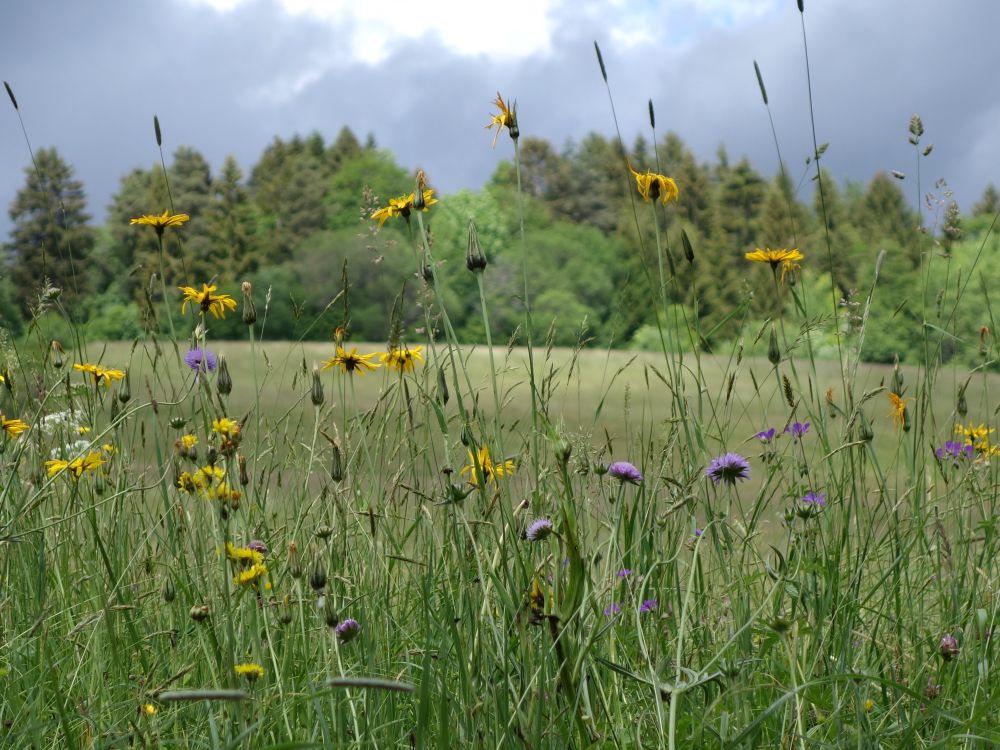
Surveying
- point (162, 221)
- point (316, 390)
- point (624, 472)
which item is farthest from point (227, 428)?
point (162, 221)

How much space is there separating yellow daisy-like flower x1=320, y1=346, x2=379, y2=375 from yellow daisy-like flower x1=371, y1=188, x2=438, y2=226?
0.90 ft

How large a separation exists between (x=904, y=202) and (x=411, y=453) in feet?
159

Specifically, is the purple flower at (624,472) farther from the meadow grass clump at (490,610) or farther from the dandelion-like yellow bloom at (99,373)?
the dandelion-like yellow bloom at (99,373)

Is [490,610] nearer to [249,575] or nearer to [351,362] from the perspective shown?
[249,575]

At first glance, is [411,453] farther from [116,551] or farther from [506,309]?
[506,309]

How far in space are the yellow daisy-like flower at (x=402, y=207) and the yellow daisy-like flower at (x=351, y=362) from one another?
27 cm

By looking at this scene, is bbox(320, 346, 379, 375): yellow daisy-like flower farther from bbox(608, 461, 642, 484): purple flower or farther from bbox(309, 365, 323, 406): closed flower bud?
bbox(608, 461, 642, 484): purple flower

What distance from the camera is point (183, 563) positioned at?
1.95 metres

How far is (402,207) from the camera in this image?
1758 millimetres

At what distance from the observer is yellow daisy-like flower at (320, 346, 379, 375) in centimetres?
200

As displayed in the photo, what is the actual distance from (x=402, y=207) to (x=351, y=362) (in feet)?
1.38

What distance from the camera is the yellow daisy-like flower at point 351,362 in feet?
6.56

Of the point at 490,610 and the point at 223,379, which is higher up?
the point at 223,379

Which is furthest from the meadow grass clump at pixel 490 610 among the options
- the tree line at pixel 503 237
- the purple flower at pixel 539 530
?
the tree line at pixel 503 237
